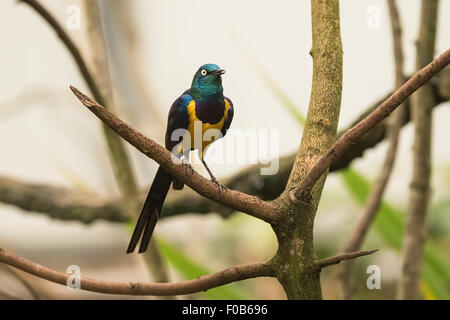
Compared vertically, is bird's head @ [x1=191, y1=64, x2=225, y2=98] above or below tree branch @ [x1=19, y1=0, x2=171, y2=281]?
below

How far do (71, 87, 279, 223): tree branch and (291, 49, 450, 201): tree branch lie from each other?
0.15ft

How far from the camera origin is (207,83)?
66 cm

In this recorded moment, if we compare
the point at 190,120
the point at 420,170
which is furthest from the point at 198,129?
the point at 420,170

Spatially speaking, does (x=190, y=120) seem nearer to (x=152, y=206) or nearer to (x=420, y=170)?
(x=152, y=206)

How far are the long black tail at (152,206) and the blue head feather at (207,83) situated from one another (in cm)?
10

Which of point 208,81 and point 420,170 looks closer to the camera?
point 208,81

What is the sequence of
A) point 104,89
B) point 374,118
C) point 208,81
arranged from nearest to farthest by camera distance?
point 374,118 < point 208,81 < point 104,89

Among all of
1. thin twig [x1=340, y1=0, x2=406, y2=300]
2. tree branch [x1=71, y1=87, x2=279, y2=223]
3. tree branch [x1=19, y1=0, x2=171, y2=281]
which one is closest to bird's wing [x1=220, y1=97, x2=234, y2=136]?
tree branch [x1=71, y1=87, x2=279, y2=223]

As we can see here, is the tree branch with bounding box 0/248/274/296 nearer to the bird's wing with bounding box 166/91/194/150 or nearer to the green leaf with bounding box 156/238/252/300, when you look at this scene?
the bird's wing with bounding box 166/91/194/150

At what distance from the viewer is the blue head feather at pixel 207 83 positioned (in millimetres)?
649

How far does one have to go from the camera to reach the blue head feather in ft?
2.13

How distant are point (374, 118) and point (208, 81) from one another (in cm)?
21

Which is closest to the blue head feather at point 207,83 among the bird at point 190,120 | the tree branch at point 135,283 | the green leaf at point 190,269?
the bird at point 190,120

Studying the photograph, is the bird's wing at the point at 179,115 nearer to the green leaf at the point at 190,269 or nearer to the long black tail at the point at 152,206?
the long black tail at the point at 152,206
